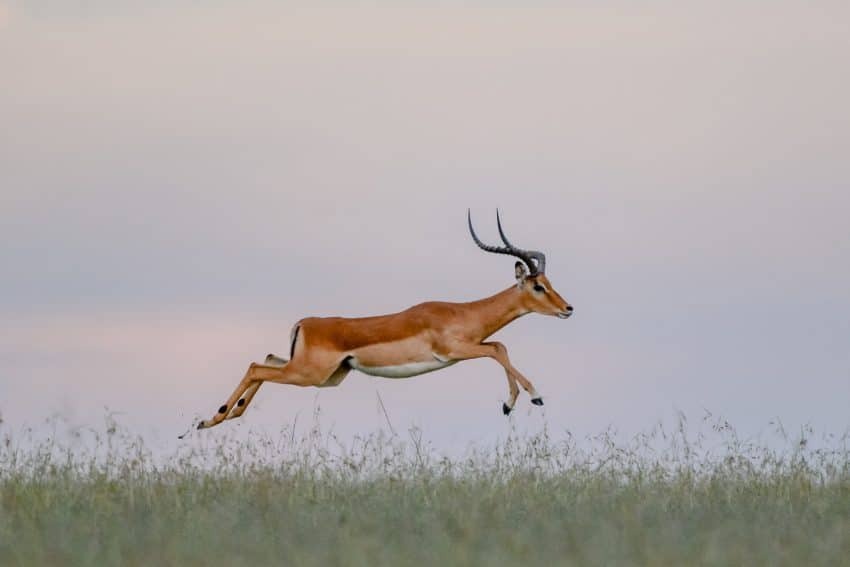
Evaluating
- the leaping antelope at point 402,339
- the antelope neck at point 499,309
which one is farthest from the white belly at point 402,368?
the antelope neck at point 499,309

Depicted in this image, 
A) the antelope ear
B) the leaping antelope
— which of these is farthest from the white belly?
the antelope ear

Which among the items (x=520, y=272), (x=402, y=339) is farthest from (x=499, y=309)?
(x=402, y=339)

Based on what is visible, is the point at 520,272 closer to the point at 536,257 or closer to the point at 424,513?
the point at 536,257

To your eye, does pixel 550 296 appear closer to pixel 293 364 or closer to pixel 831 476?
pixel 293 364

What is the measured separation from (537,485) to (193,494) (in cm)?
272

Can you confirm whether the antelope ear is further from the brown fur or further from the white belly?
the white belly

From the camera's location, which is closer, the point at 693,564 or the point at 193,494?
the point at 693,564

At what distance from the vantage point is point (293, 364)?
54.6 feet

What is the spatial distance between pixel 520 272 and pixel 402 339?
1503 millimetres

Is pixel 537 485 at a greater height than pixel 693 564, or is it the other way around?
pixel 537 485

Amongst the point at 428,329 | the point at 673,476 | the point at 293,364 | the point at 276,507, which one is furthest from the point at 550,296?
the point at 276,507

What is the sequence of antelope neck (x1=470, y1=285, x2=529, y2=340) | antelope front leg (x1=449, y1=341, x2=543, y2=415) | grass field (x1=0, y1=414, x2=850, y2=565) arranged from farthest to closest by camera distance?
antelope neck (x1=470, y1=285, x2=529, y2=340) → antelope front leg (x1=449, y1=341, x2=543, y2=415) → grass field (x1=0, y1=414, x2=850, y2=565)

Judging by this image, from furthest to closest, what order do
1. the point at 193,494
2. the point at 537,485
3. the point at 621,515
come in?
the point at 537,485
the point at 193,494
the point at 621,515

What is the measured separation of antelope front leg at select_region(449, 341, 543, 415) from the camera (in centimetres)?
1569
